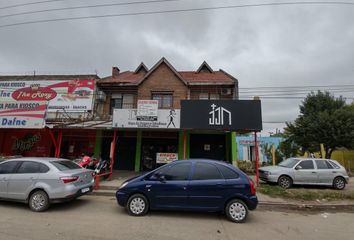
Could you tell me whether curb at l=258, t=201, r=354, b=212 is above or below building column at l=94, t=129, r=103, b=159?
below

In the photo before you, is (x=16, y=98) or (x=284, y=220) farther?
(x=16, y=98)

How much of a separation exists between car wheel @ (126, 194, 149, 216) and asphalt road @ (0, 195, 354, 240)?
0.18 meters

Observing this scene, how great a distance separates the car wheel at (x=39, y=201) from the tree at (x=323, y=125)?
2076 cm

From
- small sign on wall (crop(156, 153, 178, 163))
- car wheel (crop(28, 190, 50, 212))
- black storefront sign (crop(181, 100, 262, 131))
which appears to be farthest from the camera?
small sign on wall (crop(156, 153, 178, 163))

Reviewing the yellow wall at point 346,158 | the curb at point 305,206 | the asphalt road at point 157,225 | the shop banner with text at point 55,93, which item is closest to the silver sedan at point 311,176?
the curb at point 305,206

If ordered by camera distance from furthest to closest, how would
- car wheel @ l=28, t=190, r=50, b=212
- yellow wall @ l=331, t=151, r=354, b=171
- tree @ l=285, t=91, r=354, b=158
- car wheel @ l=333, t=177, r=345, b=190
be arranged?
yellow wall @ l=331, t=151, r=354, b=171
tree @ l=285, t=91, r=354, b=158
car wheel @ l=333, t=177, r=345, b=190
car wheel @ l=28, t=190, r=50, b=212

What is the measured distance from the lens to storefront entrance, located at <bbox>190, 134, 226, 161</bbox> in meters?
16.0

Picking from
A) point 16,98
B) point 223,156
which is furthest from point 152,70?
point 16,98

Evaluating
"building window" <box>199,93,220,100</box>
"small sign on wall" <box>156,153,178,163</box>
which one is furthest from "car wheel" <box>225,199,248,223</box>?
"building window" <box>199,93,220,100</box>

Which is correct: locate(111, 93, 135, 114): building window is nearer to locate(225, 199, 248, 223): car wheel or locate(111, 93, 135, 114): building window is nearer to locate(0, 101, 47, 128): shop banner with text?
locate(0, 101, 47, 128): shop banner with text

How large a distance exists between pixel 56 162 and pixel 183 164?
168 inches

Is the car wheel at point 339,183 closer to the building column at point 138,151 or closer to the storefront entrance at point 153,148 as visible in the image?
the storefront entrance at point 153,148

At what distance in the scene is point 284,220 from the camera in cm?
657

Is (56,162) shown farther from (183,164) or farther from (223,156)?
(223,156)
